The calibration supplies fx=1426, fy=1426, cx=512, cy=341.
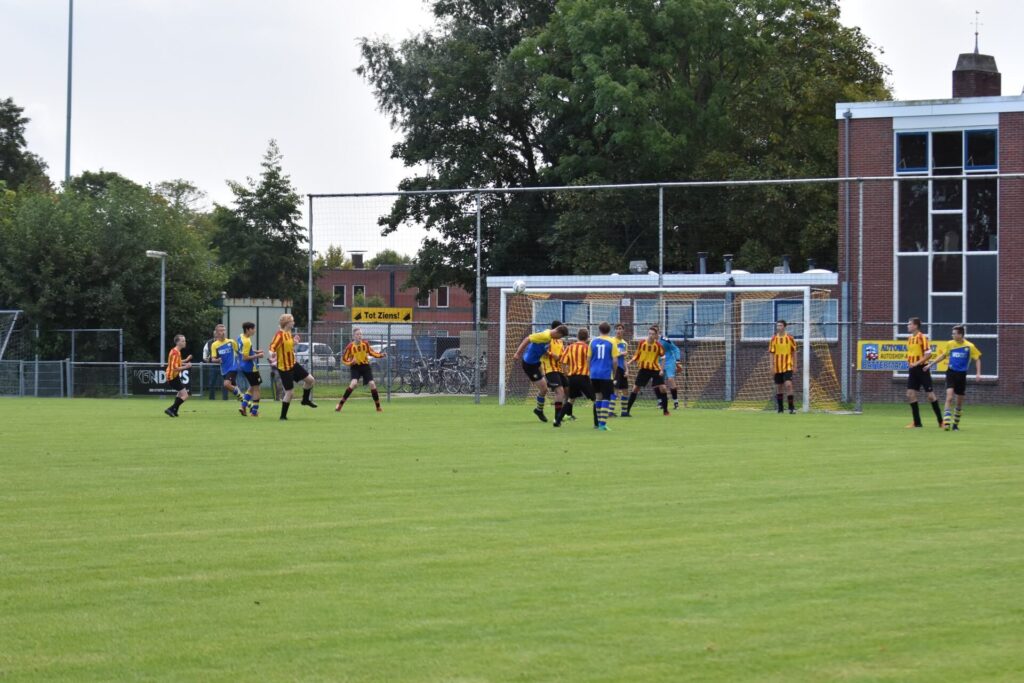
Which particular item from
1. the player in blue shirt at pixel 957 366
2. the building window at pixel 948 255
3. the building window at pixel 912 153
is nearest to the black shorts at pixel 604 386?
the player in blue shirt at pixel 957 366

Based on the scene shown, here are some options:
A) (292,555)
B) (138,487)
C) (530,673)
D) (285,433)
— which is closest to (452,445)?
(285,433)

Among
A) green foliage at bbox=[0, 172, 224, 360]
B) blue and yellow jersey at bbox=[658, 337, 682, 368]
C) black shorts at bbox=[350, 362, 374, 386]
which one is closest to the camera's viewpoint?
black shorts at bbox=[350, 362, 374, 386]

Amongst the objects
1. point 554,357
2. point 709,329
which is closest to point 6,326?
point 709,329

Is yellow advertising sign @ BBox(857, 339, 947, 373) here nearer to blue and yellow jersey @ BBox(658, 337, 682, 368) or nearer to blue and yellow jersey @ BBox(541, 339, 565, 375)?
blue and yellow jersey @ BBox(658, 337, 682, 368)

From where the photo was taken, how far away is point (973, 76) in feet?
137

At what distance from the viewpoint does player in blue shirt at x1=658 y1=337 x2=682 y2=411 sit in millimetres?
31141

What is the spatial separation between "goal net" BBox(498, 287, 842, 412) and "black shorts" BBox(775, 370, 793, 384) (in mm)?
3606

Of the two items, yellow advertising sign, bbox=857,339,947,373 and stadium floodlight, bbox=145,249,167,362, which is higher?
stadium floodlight, bbox=145,249,167,362

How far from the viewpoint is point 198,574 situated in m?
8.28

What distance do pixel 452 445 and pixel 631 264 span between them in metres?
18.9

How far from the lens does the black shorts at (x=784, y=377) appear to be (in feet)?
97.3

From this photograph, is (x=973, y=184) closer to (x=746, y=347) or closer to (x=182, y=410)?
(x=746, y=347)


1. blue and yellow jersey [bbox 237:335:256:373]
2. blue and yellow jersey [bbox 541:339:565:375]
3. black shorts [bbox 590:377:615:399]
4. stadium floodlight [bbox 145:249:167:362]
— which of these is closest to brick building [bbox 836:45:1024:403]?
blue and yellow jersey [bbox 541:339:565:375]

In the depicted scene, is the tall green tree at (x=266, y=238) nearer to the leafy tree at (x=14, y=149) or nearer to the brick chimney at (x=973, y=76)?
the leafy tree at (x=14, y=149)
